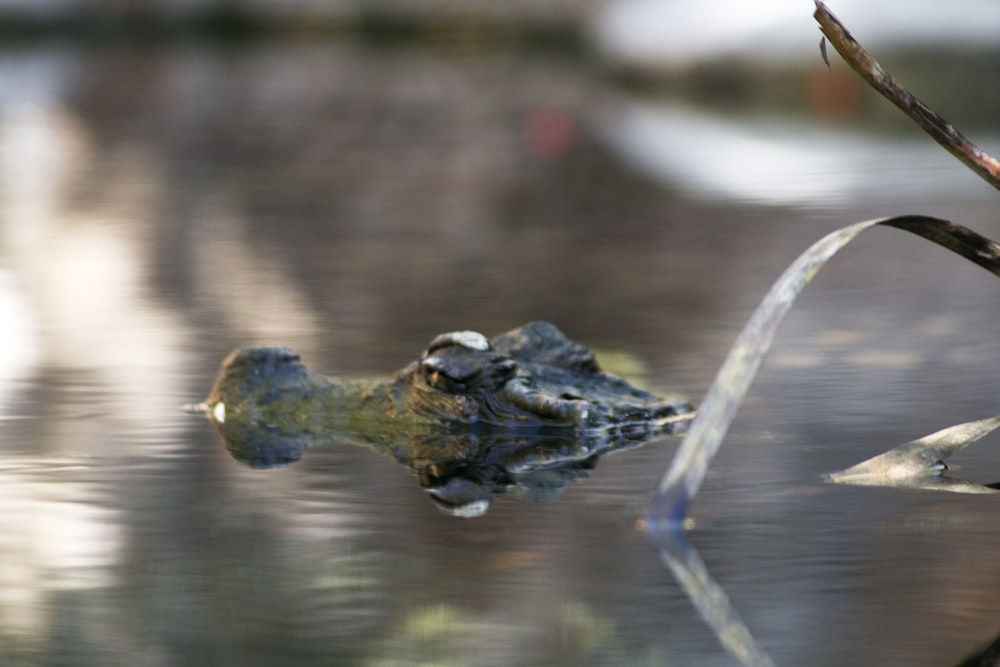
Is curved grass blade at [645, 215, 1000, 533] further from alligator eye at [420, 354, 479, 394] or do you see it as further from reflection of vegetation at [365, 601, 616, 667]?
alligator eye at [420, 354, 479, 394]

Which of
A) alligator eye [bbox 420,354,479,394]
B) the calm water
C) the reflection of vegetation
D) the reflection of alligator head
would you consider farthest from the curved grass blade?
alligator eye [bbox 420,354,479,394]

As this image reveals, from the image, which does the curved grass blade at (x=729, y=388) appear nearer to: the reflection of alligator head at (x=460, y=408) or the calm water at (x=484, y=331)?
the calm water at (x=484, y=331)

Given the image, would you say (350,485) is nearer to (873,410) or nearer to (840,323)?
(873,410)

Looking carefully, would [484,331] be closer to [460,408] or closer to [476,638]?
[460,408]

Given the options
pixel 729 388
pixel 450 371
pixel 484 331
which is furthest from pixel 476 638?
pixel 484 331

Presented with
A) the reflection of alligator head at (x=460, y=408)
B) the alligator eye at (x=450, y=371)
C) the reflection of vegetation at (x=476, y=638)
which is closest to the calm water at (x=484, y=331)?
the reflection of vegetation at (x=476, y=638)
